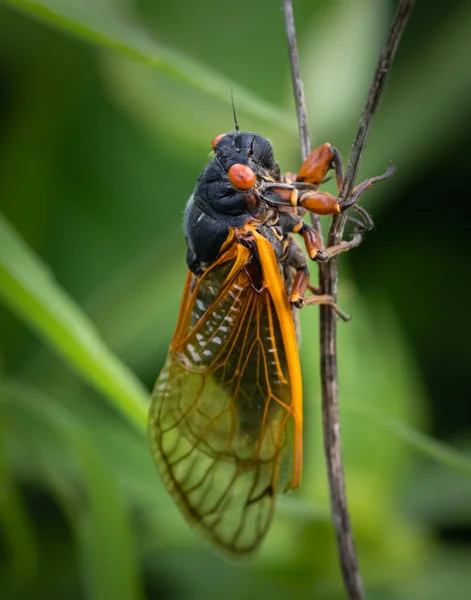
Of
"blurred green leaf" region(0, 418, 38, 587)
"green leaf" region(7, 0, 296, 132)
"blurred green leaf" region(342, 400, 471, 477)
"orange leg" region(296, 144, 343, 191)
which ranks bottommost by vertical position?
"blurred green leaf" region(342, 400, 471, 477)

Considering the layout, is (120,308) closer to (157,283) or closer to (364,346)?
(157,283)

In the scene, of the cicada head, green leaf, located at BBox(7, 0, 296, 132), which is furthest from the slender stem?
the cicada head

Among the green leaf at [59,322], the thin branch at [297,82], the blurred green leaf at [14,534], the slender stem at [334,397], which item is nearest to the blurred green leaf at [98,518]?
the green leaf at [59,322]

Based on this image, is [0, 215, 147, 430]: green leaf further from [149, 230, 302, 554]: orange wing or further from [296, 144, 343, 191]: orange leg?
[296, 144, 343, 191]: orange leg

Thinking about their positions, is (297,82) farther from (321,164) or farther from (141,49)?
(141,49)

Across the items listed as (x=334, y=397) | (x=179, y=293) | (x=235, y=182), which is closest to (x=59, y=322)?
(x=235, y=182)

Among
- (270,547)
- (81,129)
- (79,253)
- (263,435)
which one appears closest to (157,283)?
(79,253)

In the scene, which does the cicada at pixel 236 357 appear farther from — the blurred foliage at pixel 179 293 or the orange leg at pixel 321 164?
the blurred foliage at pixel 179 293
